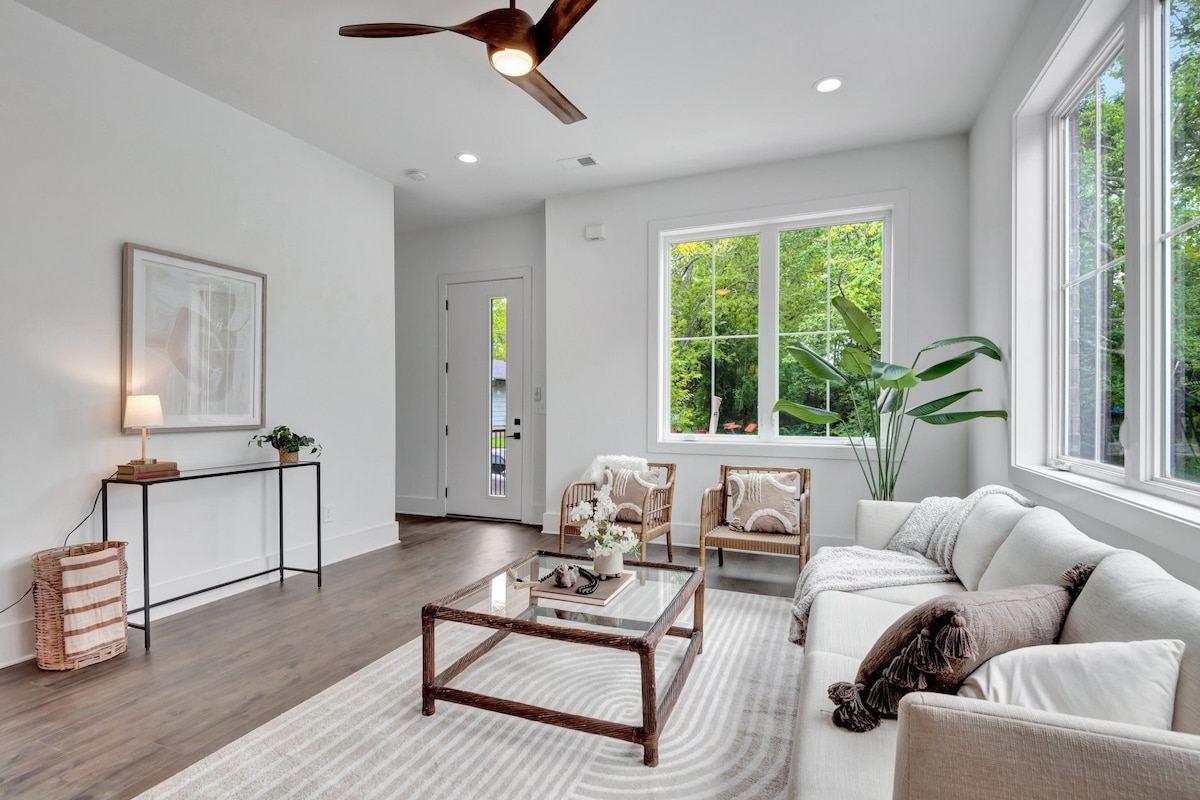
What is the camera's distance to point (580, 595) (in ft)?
7.54

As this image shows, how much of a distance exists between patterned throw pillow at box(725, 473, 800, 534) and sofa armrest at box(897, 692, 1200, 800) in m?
2.80

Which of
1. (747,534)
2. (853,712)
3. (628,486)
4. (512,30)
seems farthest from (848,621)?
(512,30)

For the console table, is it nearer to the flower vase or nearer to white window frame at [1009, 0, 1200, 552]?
the flower vase

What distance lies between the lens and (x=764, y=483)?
384 centimetres

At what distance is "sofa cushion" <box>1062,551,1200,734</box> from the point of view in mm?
1004

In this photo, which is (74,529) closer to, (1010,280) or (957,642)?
(957,642)

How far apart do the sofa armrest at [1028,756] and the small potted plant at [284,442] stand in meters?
3.61

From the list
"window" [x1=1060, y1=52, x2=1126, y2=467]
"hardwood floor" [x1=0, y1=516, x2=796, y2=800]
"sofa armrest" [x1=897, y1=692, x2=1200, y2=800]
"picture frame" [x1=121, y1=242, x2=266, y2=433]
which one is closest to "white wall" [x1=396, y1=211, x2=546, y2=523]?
"hardwood floor" [x1=0, y1=516, x2=796, y2=800]

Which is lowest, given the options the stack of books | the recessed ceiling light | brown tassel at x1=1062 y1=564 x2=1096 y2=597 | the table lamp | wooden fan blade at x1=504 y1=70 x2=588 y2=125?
brown tassel at x1=1062 y1=564 x2=1096 y2=597

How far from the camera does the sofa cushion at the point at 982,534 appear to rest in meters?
2.12

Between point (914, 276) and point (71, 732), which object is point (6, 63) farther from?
point (914, 276)

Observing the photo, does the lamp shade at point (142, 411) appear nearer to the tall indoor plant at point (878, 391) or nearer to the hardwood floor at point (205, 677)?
the hardwood floor at point (205, 677)

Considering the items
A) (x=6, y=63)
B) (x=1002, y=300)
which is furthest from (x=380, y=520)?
(x=1002, y=300)

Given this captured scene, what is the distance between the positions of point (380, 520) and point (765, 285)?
3.49 m
